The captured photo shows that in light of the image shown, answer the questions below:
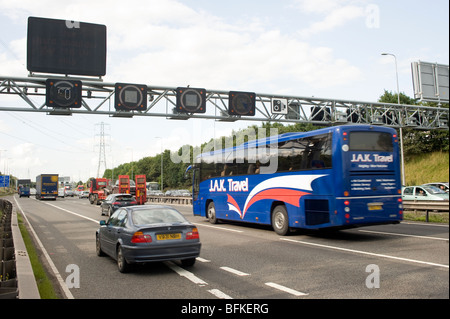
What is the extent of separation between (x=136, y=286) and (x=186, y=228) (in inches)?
67.9

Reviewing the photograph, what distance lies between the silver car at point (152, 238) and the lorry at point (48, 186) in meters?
57.5

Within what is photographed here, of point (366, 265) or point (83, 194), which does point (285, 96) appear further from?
point (83, 194)

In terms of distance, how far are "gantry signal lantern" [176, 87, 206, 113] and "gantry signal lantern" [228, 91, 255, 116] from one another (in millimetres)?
1640

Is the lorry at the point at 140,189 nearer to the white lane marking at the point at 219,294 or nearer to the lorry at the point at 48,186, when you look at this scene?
the lorry at the point at 48,186

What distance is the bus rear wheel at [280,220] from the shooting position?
1416 cm

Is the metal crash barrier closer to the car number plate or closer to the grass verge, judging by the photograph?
the grass verge

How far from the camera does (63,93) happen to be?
21062mm

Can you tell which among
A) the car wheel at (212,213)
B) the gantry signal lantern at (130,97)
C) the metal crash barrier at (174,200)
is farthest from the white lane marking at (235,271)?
the metal crash barrier at (174,200)

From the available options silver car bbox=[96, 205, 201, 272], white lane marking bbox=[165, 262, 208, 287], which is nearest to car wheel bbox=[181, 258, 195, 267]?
silver car bbox=[96, 205, 201, 272]

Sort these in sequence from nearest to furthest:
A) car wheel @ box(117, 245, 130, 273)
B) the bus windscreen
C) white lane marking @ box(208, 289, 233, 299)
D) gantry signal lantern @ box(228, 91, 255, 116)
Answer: white lane marking @ box(208, 289, 233, 299), car wheel @ box(117, 245, 130, 273), the bus windscreen, gantry signal lantern @ box(228, 91, 255, 116)

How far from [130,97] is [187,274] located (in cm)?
1581

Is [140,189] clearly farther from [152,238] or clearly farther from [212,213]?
[152,238]

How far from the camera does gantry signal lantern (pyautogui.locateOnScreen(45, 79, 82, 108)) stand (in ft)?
68.1
